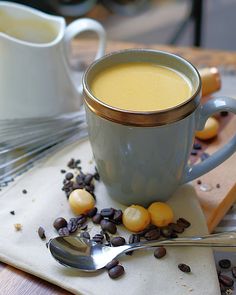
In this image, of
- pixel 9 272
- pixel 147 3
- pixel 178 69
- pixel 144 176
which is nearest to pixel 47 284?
pixel 9 272

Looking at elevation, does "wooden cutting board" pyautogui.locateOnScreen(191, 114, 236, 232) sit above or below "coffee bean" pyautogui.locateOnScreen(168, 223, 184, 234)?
below

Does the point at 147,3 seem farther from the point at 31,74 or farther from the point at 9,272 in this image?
the point at 9,272

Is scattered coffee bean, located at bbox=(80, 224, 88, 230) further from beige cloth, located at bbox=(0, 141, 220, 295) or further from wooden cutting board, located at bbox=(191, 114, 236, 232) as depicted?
wooden cutting board, located at bbox=(191, 114, 236, 232)

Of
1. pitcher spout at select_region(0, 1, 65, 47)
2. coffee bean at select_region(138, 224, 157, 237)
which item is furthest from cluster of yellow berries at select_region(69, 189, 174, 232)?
pitcher spout at select_region(0, 1, 65, 47)

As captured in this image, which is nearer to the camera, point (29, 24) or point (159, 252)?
point (159, 252)

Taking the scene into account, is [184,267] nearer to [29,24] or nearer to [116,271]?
[116,271]

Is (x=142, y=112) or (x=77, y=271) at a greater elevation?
(x=142, y=112)

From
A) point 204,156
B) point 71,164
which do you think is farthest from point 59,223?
point 204,156
